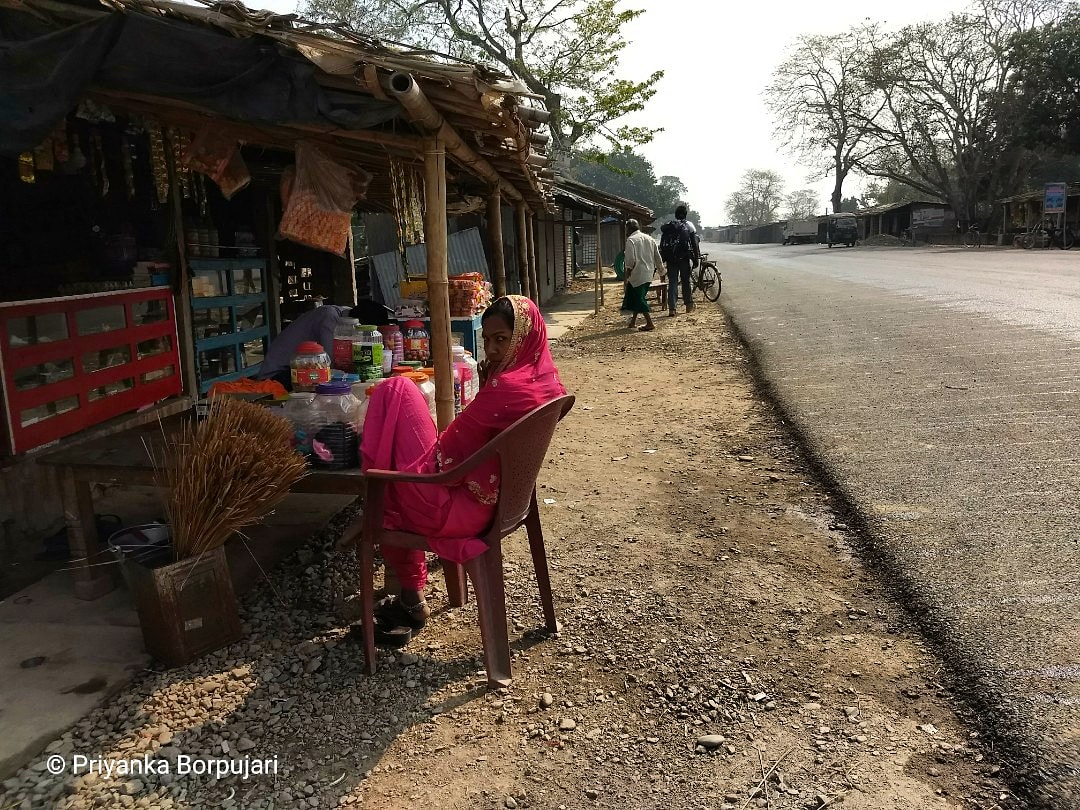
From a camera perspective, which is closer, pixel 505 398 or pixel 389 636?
pixel 505 398

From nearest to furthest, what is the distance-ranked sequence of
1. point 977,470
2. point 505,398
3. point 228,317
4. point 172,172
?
point 505,398 → point 977,470 → point 172,172 → point 228,317

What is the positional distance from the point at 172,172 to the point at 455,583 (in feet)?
12.4

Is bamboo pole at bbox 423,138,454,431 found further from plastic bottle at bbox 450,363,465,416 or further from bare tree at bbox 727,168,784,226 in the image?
bare tree at bbox 727,168,784,226

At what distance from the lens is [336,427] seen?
367cm

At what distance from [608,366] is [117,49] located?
7.50 meters

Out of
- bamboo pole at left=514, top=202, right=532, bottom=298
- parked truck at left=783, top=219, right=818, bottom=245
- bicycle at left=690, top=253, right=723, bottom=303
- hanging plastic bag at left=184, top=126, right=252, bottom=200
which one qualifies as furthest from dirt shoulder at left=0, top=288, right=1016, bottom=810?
parked truck at left=783, top=219, right=818, bottom=245

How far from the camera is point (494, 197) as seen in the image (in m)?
7.56

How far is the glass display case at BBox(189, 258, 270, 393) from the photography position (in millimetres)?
6609

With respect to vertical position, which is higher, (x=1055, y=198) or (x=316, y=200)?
(x=1055, y=198)

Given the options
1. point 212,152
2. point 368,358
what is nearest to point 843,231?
point 368,358

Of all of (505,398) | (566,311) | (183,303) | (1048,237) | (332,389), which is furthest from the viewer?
(1048,237)

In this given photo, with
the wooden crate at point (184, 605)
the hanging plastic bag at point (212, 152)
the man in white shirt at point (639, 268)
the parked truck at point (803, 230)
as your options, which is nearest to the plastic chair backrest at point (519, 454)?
the wooden crate at point (184, 605)

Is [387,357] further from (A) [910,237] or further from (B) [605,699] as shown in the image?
(A) [910,237]

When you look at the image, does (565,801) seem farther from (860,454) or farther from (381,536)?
(860,454)
